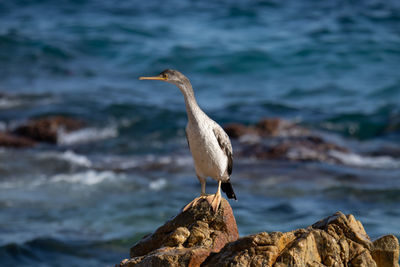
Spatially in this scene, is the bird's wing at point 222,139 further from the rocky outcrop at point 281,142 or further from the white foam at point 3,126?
the white foam at point 3,126

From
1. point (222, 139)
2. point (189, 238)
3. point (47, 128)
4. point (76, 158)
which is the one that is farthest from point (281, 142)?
point (189, 238)

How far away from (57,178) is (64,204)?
1698 mm

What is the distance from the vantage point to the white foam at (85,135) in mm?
16781

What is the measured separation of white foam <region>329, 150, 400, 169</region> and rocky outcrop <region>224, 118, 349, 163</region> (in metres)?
0.08

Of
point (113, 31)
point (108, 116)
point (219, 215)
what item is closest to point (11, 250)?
point (219, 215)

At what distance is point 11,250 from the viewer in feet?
32.8

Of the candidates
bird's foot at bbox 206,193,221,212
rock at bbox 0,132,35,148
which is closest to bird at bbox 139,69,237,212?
bird's foot at bbox 206,193,221,212

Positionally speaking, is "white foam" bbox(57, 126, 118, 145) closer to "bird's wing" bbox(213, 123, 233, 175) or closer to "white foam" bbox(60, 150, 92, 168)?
"white foam" bbox(60, 150, 92, 168)

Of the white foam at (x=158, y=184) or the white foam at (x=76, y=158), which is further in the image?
the white foam at (x=76, y=158)

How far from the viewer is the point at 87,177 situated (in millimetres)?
13914

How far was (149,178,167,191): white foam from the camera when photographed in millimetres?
13109

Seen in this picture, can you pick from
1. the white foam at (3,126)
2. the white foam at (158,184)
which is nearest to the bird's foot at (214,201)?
the white foam at (158,184)

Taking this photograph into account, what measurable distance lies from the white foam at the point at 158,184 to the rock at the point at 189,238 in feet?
23.6

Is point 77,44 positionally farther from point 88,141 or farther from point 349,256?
point 349,256
